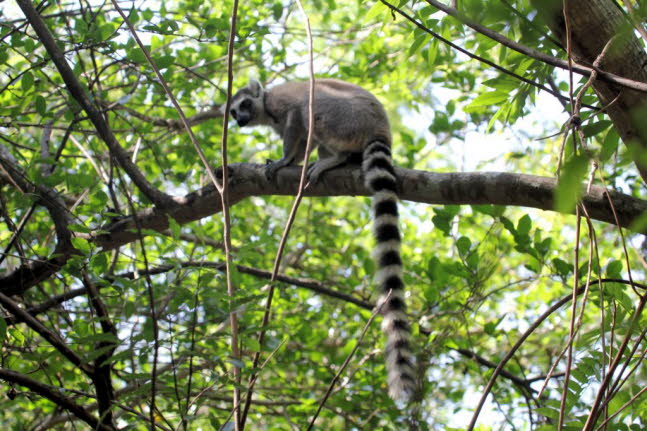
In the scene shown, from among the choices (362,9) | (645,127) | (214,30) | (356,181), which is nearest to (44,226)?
(214,30)

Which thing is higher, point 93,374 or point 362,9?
point 362,9

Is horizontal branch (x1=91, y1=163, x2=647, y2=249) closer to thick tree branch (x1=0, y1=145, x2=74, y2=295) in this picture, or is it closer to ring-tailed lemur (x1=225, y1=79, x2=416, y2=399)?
ring-tailed lemur (x1=225, y1=79, x2=416, y2=399)

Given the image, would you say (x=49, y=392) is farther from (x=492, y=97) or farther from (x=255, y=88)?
(x=255, y=88)

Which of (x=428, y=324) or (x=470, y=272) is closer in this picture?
(x=470, y=272)

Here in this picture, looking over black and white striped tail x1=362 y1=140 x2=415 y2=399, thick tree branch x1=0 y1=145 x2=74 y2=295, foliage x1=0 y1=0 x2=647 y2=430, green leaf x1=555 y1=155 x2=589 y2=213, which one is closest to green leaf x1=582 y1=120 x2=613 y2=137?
foliage x1=0 y1=0 x2=647 y2=430

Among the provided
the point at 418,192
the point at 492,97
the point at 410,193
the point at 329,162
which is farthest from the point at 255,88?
the point at 492,97

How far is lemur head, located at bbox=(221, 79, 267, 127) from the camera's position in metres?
8.74

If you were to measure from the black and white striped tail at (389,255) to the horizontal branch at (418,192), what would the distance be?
0.17 meters

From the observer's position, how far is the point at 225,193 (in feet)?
9.55

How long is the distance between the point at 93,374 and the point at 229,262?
107 cm

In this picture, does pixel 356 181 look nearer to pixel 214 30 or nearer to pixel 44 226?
pixel 214 30

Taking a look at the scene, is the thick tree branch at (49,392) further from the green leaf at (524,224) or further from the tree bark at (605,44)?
the green leaf at (524,224)

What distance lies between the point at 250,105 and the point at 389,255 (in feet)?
13.8

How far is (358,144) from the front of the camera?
730cm
